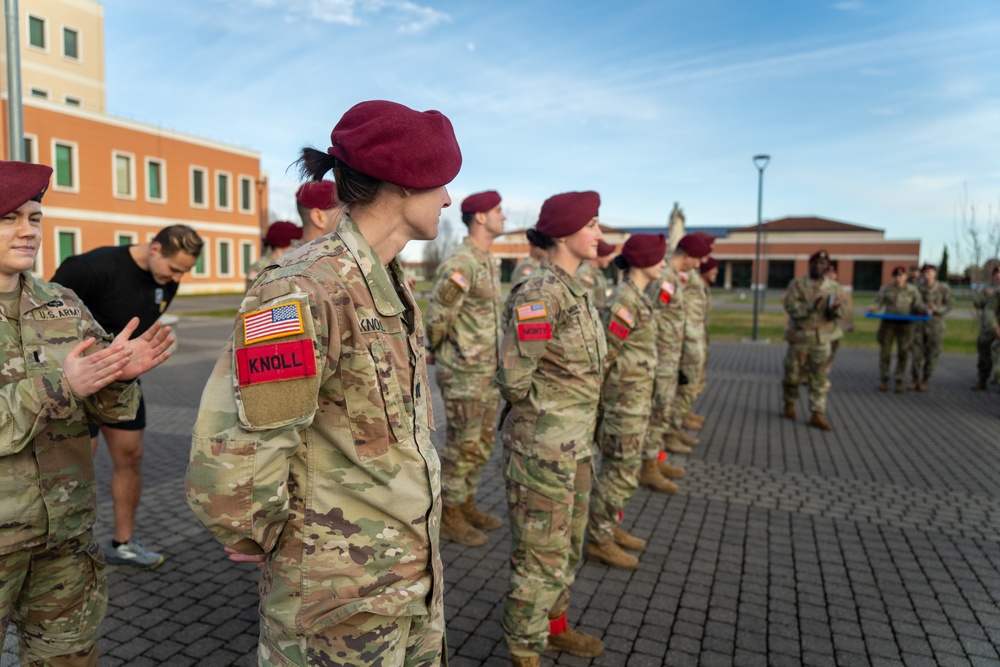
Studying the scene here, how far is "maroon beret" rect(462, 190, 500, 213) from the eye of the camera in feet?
18.0

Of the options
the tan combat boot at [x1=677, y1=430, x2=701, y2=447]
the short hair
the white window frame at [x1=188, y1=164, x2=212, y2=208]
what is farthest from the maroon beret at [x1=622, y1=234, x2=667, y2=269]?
the white window frame at [x1=188, y1=164, x2=212, y2=208]

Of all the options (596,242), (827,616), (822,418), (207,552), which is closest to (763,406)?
(822,418)

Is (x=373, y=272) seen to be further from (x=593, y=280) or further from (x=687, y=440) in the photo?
(x=593, y=280)

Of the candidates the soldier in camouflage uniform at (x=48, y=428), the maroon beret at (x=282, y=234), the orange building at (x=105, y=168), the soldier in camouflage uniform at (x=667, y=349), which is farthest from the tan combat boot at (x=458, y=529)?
the orange building at (x=105, y=168)

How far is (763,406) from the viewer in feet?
33.5

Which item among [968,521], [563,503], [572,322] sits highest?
[572,322]

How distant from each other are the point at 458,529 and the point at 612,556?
1.12 meters

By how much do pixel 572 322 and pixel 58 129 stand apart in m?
37.3

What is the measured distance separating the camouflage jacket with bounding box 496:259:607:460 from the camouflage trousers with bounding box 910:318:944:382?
1076 centimetres

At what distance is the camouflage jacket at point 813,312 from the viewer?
895 cm

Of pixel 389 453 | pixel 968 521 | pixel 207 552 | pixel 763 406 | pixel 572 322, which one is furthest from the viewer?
pixel 763 406

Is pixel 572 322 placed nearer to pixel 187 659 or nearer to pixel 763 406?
pixel 187 659

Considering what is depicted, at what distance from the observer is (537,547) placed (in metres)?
3.16

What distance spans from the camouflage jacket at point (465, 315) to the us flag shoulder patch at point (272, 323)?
3.73m
